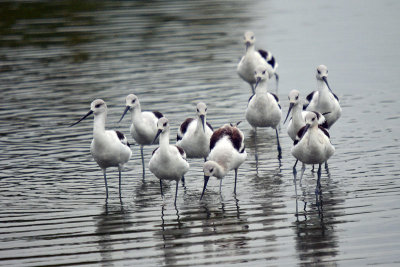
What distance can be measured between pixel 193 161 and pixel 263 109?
5.09 ft

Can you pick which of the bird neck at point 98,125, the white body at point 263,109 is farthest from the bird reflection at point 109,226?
the white body at point 263,109

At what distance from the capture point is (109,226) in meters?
10.6

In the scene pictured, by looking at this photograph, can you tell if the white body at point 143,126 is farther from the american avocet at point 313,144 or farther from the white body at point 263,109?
the american avocet at point 313,144

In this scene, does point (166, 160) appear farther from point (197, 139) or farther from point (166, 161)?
point (197, 139)

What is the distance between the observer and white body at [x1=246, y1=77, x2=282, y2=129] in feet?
46.3

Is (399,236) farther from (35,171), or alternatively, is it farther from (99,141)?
(35,171)

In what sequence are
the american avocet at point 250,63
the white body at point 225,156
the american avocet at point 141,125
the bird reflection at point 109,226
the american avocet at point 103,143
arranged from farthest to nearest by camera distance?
the american avocet at point 250,63
the american avocet at point 141,125
the american avocet at point 103,143
the white body at point 225,156
the bird reflection at point 109,226

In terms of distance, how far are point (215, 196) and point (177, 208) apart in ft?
2.48

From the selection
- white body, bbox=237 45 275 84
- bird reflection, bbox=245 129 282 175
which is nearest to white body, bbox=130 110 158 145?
bird reflection, bbox=245 129 282 175

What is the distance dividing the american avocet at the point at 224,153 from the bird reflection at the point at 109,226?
3.92 ft

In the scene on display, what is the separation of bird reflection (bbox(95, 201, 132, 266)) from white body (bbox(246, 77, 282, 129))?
3676 mm

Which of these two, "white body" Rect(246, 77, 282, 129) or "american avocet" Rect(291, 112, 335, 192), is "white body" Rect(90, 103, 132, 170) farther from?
"white body" Rect(246, 77, 282, 129)

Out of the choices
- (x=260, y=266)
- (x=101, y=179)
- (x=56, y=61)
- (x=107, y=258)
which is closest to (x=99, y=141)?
(x=101, y=179)

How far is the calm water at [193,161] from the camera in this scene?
9.62 meters
